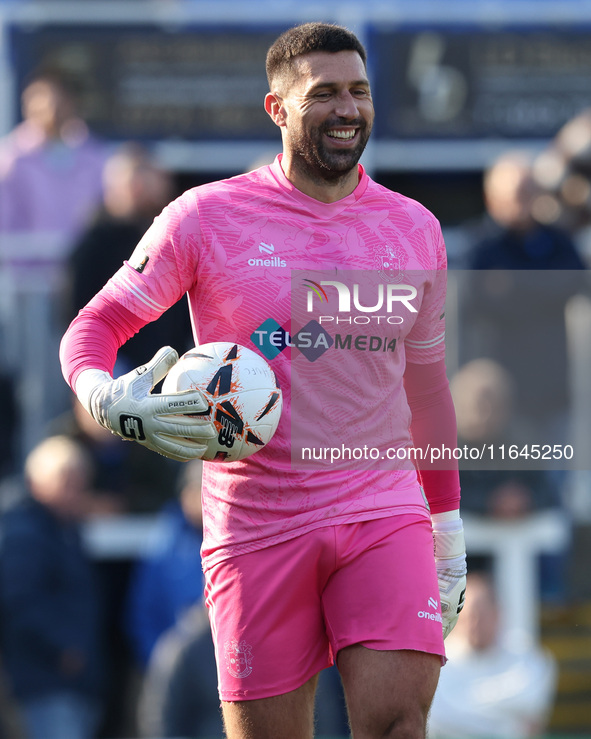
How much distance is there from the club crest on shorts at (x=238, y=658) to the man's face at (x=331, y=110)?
149 centimetres

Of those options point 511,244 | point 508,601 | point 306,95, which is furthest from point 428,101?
point 306,95

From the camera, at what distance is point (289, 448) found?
12.7 ft

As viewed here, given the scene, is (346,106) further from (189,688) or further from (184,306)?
(189,688)

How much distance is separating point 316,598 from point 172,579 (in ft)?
14.0

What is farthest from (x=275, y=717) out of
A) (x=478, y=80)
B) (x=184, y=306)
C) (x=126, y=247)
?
→ (x=478, y=80)

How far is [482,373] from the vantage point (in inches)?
322

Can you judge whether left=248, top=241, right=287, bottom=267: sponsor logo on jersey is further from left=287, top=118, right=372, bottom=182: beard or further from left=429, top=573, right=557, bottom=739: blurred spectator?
left=429, top=573, right=557, bottom=739: blurred spectator

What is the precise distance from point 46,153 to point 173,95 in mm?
1088

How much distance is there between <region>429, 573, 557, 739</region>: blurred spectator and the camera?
7.71 metres

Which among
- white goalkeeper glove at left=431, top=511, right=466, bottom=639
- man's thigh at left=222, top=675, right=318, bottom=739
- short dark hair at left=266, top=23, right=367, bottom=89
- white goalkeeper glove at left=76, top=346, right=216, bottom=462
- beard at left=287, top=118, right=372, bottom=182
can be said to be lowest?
man's thigh at left=222, top=675, right=318, bottom=739

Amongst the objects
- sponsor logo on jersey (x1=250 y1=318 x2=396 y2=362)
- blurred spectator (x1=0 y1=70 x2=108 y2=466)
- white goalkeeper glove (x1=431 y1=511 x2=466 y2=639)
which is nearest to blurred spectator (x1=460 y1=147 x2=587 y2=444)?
blurred spectator (x1=0 y1=70 x2=108 y2=466)

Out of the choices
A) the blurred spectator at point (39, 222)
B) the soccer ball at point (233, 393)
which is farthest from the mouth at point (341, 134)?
the blurred spectator at point (39, 222)

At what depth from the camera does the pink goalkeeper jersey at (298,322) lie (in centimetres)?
387

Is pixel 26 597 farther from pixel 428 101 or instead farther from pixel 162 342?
pixel 428 101
